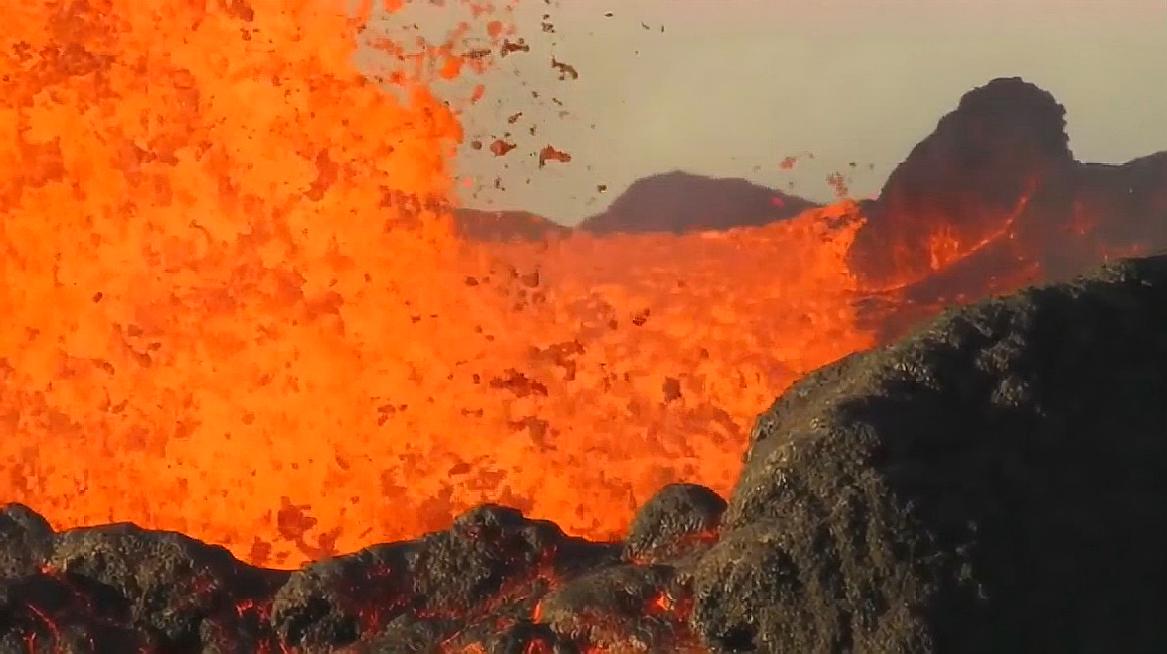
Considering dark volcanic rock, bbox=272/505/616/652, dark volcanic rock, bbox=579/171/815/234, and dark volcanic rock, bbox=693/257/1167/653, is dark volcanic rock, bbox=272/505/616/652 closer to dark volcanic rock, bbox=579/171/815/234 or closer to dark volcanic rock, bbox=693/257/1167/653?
dark volcanic rock, bbox=693/257/1167/653

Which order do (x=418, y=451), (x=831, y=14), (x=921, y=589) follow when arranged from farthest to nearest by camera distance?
(x=418, y=451) → (x=831, y=14) → (x=921, y=589)

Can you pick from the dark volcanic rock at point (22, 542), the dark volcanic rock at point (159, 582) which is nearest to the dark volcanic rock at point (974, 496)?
the dark volcanic rock at point (159, 582)

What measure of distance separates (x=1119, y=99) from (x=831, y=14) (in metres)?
0.63

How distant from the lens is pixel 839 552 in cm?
87

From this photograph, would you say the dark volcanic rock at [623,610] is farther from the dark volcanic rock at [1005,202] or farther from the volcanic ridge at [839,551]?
the dark volcanic rock at [1005,202]

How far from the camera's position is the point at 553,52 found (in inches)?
Answer: 102

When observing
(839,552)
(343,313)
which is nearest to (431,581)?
(839,552)

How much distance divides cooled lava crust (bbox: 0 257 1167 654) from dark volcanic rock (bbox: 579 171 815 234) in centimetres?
157

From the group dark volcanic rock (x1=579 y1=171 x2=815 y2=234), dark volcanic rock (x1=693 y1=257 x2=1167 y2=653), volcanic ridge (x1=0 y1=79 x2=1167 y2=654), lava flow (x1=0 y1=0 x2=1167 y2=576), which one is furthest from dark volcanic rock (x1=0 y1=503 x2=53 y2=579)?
dark volcanic rock (x1=579 y1=171 x2=815 y2=234)

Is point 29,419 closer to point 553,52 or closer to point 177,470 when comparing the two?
point 177,470

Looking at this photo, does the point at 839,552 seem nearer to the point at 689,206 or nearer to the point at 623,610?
the point at 623,610

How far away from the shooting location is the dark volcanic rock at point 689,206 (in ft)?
8.65

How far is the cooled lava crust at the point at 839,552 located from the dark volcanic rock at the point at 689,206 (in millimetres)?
1573

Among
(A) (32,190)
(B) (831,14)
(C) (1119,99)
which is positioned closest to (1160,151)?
(C) (1119,99)
